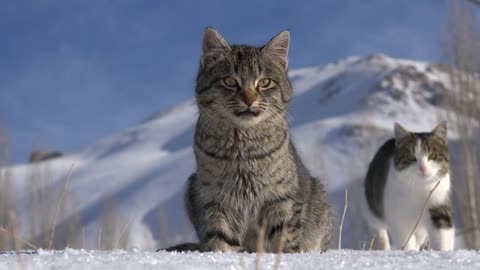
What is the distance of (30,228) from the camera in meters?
14.5

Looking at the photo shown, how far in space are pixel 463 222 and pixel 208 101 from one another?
38.9 ft

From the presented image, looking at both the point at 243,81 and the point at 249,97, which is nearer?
the point at 249,97

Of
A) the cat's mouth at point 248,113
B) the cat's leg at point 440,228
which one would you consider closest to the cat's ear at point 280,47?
the cat's mouth at point 248,113

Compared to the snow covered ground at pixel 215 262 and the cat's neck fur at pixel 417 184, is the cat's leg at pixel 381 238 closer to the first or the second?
the cat's neck fur at pixel 417 184

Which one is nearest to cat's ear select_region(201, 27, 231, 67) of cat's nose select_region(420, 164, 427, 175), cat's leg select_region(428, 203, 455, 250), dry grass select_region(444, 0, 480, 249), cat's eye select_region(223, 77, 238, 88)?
cat's eye select_region(223, 77, 238, 88)

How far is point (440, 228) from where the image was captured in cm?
534

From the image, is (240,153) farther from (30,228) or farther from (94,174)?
(94,174)

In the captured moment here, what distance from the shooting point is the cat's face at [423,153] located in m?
5.48

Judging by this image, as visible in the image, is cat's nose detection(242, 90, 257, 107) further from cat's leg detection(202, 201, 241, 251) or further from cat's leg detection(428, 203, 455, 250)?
cat's leg detection(428, 203, 455, 250)

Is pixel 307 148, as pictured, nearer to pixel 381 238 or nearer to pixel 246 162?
pixel 381 238

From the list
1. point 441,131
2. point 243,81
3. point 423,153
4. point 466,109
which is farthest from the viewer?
point 466,109

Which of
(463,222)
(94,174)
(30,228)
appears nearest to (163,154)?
(94,174)

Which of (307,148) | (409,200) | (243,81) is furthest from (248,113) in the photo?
(307,148)

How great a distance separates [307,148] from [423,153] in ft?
73.0
